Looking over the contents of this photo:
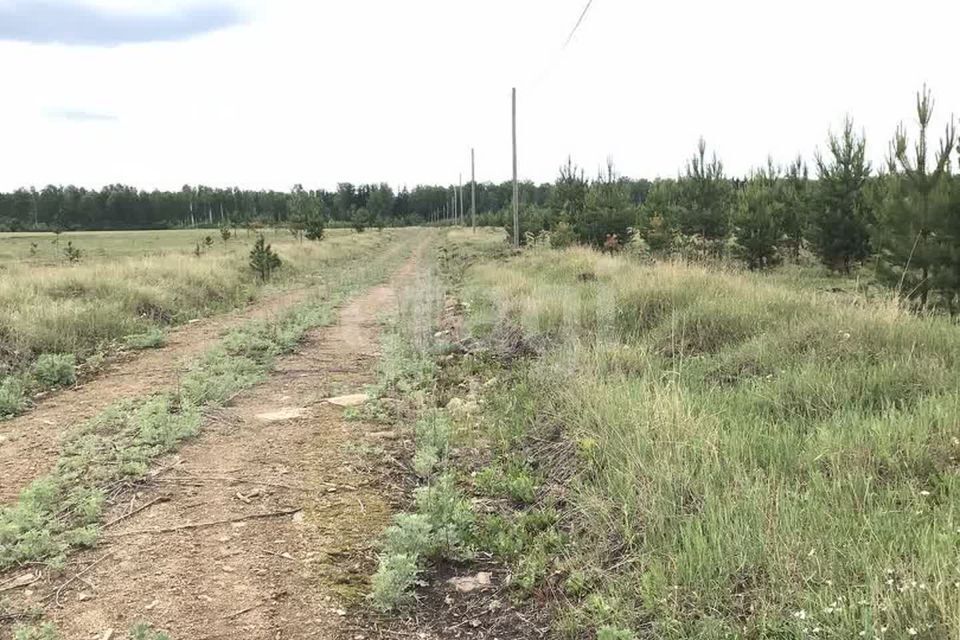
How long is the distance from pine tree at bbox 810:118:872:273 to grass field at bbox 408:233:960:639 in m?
13.8

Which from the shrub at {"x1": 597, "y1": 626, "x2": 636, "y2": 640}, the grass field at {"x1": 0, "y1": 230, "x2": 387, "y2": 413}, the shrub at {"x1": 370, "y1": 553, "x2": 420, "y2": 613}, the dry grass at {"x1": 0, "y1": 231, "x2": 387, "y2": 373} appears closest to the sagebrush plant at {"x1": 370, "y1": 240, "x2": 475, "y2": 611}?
the shrub at {"x1": 370, "y1": 553, "x2": 420, "y2": 613}

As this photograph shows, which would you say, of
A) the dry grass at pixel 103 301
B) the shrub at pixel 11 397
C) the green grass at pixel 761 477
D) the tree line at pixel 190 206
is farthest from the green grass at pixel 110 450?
the tree line at pixel 190 206

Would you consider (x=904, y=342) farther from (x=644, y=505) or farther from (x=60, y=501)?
(x=60, y=501)

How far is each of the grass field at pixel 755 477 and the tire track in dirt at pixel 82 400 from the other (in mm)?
3228

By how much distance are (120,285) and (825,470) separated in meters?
12.1

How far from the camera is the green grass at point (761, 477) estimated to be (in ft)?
8.13

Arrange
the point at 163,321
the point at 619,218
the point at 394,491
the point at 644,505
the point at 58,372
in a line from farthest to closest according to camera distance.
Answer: the point at 619,218 < the point at 163,321 < the point at 58,372 < the point at 394,491 < the point at 644,505

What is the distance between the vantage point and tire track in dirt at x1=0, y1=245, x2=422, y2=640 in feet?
9.72

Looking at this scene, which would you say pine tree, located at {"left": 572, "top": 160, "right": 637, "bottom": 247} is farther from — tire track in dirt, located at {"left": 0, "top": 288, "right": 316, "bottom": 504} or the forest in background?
tire track in dirt, located at {"left": 0, "top": 288, "right": 316, "bottom": 504}

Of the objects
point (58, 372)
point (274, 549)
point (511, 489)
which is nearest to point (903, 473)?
point (511, 489)

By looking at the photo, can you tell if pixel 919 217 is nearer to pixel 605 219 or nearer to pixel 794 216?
pixel 794 216

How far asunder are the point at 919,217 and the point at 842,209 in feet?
29.3

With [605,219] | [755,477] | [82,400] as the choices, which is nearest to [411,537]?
[755,477]

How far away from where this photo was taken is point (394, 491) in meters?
4.44
